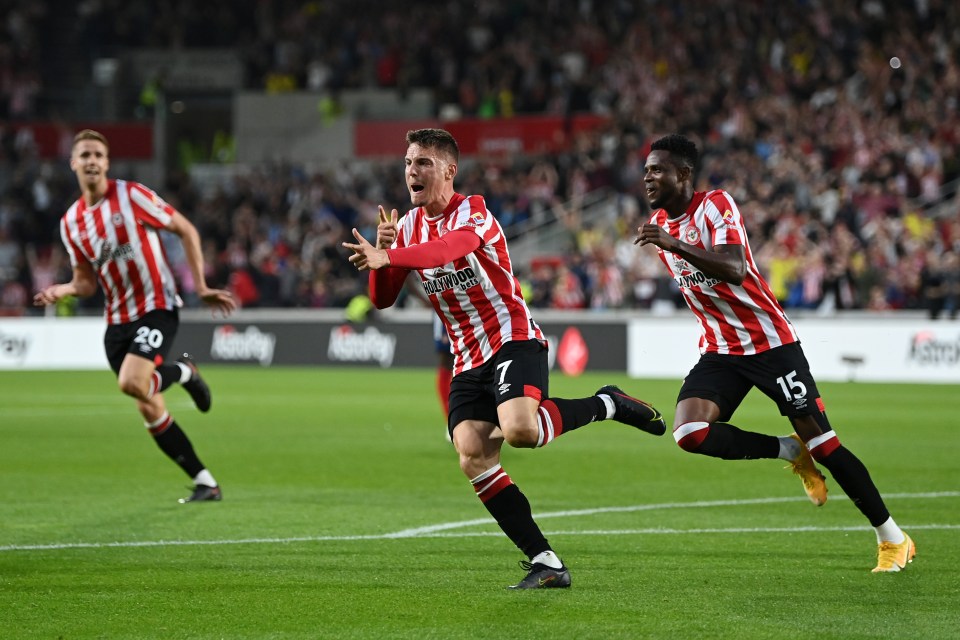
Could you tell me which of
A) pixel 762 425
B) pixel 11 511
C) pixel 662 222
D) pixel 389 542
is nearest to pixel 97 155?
pixel 11 511

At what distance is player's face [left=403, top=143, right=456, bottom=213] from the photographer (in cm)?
679

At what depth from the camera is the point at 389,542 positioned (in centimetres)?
810

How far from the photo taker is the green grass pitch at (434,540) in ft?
19.4

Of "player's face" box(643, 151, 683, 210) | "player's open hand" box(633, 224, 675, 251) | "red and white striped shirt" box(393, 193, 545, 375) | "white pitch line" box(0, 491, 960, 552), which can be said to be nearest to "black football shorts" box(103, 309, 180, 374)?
"white pitch line" box(0, 491, 960, 552)

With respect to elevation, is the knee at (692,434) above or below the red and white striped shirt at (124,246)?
below

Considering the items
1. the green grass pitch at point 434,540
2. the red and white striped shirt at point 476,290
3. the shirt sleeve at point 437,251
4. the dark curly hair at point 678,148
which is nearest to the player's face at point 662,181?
the dark curly hair at point 678,148

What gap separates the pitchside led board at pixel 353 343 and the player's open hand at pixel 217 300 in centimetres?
1541

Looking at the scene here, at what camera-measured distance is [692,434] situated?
7398mm

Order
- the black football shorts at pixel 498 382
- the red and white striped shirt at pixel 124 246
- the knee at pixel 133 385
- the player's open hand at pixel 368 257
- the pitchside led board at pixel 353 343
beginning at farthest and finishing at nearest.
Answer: the pitchside led board at pixel 353 343, the red and white striped shirt at pixel 124 246, the knee at pixel 133 385, the black football shorts at pixel 498 382, the player's open hand at pixel 368 257

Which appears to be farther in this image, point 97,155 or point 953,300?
point 953,300

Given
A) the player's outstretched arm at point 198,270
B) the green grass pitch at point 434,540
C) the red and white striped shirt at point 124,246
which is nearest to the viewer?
the green grass pitch at point 434,540

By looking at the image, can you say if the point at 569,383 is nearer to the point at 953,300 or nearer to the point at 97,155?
the point at 953,300

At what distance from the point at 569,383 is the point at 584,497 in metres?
12.1

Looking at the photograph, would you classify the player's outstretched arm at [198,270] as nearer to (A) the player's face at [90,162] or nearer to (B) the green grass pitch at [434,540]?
(A) the player's face at [90,162]
